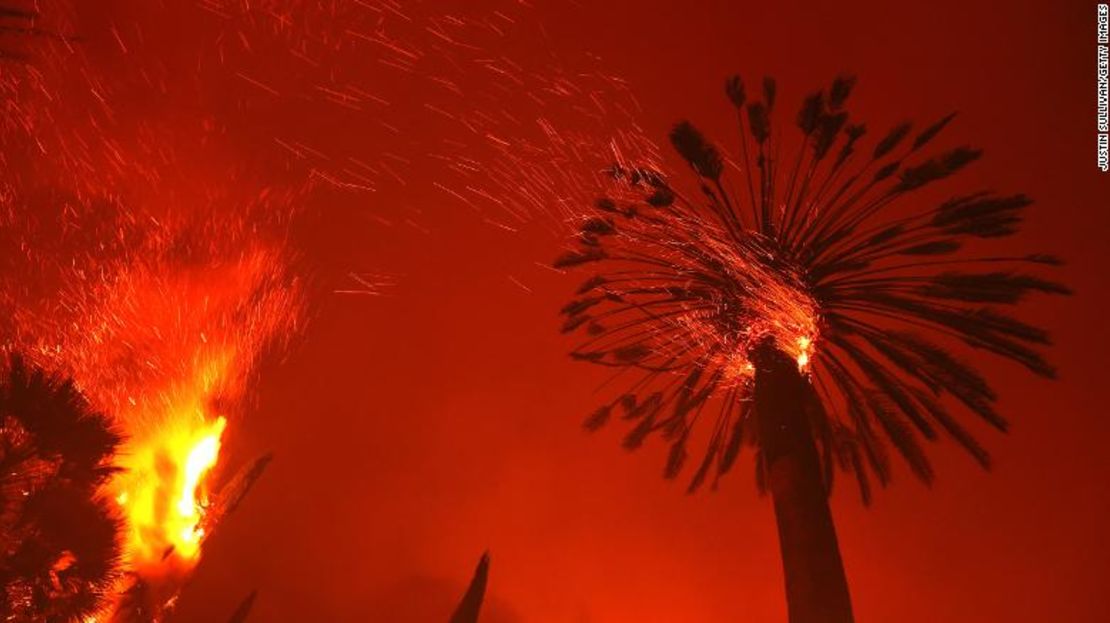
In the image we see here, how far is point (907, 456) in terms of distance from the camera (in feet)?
39.0

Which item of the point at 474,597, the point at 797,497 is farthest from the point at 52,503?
the point at 474,597

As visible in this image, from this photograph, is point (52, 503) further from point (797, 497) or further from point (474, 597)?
point (474, 597)

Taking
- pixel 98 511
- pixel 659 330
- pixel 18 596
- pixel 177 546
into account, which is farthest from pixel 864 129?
pixel 177 546

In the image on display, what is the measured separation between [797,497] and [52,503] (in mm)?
8570

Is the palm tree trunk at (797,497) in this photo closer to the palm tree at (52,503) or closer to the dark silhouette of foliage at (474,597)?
the palm tree at (52,503)

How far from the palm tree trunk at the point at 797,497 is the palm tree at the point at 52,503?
7.89 metres

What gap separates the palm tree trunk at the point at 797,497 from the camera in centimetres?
791

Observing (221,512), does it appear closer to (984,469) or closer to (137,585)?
(137,585)

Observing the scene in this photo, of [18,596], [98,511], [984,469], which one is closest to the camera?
[18,596]

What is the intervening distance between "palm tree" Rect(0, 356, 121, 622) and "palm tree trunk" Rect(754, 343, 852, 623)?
311 inches

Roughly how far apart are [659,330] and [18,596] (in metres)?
9.09

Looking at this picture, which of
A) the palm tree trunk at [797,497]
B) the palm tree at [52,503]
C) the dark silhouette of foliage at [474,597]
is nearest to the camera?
the palm tree trunk at [797,497]

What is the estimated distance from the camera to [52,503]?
9.49 m

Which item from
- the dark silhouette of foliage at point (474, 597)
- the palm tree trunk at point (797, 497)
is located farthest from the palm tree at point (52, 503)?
the dark silhouette of foliage at point (474, 597)
